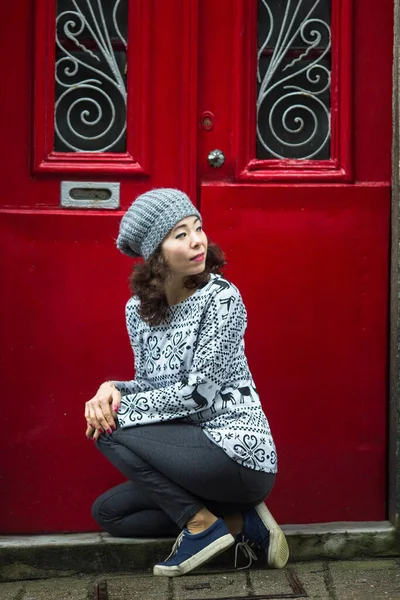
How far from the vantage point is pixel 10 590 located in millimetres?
3660

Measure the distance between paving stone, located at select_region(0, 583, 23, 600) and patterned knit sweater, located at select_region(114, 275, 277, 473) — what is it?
0.77 metres

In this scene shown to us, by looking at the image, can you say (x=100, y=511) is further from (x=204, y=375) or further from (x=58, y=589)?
(x=204, y=375)

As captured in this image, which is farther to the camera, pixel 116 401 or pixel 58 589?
pixel 58 589

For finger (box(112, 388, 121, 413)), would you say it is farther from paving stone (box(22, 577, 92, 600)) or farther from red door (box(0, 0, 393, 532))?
paving stone (box(22, 577, 92, 600))

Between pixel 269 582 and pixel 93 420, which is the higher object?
pixel 93 420

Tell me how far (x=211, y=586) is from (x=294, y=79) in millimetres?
1978

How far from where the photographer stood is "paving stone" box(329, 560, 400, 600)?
11.3 ft

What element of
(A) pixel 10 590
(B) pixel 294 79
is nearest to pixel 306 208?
(B) pixel 294 79

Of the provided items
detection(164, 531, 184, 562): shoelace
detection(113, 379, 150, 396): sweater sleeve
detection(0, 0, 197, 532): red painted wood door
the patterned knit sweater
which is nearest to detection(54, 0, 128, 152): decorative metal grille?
detection(0, 0, 197, 532): red painted wood door

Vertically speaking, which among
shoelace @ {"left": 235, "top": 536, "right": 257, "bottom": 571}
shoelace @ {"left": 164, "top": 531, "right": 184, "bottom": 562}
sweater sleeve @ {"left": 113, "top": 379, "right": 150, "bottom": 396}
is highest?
sweater sleeve @ {"left": 113, "top": 379, "right": 150, "bottom": 396}

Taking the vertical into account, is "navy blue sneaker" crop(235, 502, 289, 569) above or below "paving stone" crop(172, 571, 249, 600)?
above

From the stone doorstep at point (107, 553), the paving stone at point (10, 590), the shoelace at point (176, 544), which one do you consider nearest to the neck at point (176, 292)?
the shoelace at point (176, 544)

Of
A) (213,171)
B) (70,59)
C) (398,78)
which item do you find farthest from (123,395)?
(398,78)

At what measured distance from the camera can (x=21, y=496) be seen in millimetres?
3959
